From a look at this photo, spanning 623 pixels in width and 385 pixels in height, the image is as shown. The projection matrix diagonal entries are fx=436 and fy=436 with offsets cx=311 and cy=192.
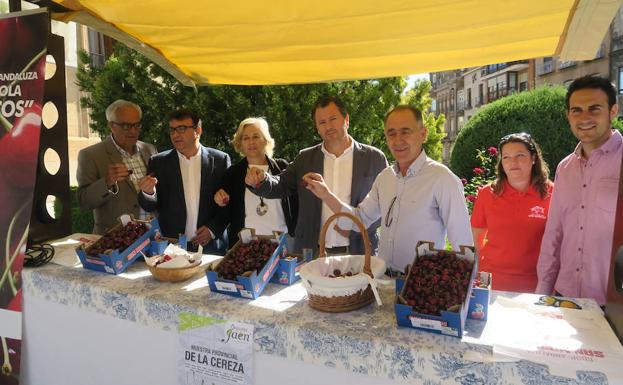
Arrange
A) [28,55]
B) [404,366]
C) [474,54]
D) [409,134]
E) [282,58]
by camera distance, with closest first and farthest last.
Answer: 1. [404,366]
2. [28,55]
3. [409,134]
4. [474,54]
5. [282,58]

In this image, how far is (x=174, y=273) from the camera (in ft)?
6.47

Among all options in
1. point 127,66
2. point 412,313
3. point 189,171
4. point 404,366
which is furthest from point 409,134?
point 127,66

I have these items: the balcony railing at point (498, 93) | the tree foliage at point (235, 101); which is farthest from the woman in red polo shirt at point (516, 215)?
the balcony railing at point (498, 93)

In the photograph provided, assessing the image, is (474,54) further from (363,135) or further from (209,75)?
(363,135)

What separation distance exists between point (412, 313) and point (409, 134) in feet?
3.71

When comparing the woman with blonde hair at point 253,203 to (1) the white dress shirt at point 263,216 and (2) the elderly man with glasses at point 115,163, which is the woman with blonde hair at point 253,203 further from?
(2) the elderly man with glasses at point 115,163

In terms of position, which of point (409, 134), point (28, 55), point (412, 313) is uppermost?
point (28, 55)

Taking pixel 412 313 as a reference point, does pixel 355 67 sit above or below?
above

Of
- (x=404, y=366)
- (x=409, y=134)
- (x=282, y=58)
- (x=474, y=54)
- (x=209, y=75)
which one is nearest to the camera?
(x=404, y=366)

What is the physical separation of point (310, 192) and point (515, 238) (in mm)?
1303

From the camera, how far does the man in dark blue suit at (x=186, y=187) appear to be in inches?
120

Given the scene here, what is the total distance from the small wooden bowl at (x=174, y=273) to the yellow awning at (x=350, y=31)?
1.28 metres

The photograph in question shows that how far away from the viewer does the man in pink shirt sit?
208cm

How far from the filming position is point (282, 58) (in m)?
2.98
